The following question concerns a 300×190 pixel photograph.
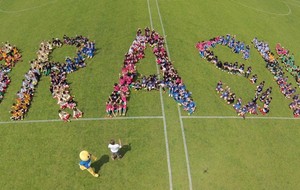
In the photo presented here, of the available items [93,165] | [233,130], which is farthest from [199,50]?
[93,165]

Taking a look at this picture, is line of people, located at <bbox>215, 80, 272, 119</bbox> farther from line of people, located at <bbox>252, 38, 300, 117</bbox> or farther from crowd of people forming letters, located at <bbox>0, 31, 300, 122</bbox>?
line of people, located at <bbox>252, 38, 300, 117</bbox>

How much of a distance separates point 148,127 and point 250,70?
14.0 m

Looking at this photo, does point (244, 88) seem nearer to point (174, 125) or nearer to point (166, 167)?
point (174, 125)

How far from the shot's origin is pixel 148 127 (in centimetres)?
2483

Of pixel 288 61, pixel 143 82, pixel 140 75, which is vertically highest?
pixel 143 82

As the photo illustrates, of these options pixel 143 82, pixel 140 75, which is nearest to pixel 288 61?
pixel 140 75

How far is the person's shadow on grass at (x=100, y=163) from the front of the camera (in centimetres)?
2166

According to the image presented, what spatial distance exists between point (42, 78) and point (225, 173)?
1958 centimetres

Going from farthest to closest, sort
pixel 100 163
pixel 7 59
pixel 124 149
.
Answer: pixel 7 59 < pixel 124 149 < pixel 100 163

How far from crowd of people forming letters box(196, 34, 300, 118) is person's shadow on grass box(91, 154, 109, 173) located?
42.1ft

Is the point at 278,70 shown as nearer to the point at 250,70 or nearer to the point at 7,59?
the point at 250,70

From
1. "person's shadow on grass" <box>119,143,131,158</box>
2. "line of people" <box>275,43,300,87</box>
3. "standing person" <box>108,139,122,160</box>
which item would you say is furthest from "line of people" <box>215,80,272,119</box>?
"standing person" <box>108,139,122,160</box>

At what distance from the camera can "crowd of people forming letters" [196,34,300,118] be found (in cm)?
2788

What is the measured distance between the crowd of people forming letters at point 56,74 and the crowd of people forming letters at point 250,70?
529 inches
